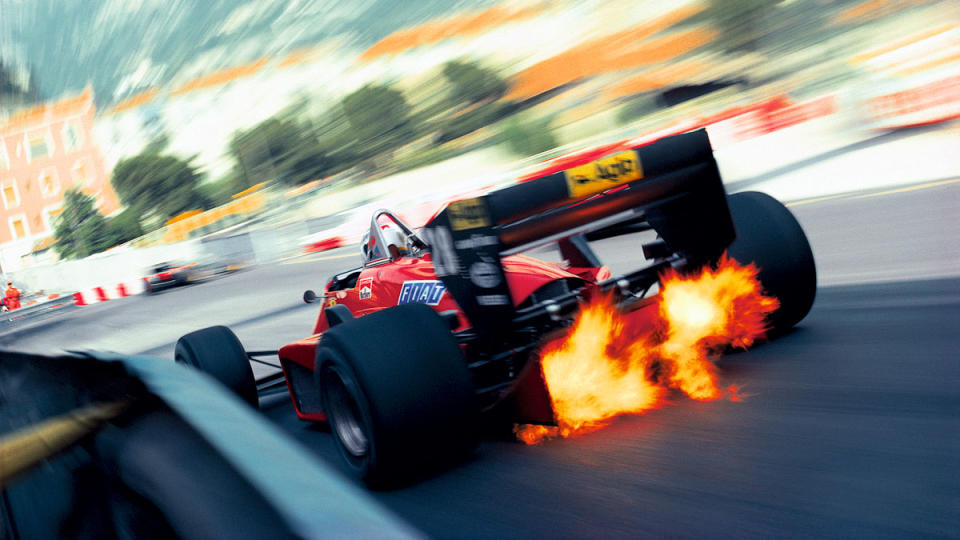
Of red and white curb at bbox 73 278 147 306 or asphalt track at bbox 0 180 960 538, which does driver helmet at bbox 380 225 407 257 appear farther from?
red and white curb at bbox 73 278 147 306

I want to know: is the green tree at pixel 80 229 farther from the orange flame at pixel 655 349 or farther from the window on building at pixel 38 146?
the orange flame at pixel 655 349

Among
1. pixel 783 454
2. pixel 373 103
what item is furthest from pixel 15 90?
pixel 783 454

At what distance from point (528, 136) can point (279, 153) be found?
1602cm

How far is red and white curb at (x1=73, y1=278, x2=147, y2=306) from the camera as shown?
20844mm

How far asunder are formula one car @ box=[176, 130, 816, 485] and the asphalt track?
0.25 m

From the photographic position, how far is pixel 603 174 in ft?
11.8

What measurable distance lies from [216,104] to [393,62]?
1434cm

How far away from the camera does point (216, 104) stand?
1980 inches

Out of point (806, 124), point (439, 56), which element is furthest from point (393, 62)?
point (806, 124)

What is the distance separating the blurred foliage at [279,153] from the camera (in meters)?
38.7

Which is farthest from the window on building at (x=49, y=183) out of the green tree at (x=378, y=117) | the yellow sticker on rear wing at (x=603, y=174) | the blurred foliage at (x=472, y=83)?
the yellow sticker on rear wing at (x=603, y=174)

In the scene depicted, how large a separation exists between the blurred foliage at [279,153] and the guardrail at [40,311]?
15.2 metres

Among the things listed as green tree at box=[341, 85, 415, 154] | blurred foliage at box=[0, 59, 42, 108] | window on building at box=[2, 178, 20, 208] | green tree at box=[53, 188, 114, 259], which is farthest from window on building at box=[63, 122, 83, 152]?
green tree at box=[341, 85, 415, 154]

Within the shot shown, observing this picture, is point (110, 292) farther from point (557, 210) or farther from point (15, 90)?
point (15, 90)
